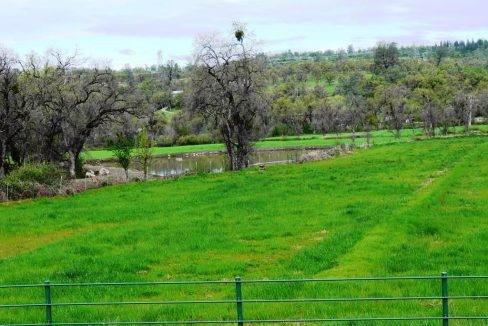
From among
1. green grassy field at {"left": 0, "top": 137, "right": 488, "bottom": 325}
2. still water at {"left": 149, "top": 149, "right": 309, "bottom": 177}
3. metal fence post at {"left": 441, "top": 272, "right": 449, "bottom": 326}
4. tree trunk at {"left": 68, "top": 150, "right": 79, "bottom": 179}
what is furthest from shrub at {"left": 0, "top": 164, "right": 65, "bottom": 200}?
still water at {"left": 149, "top": 149, "right": 309, "bottom": 177}

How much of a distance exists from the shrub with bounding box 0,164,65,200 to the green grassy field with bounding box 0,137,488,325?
3.19 metres

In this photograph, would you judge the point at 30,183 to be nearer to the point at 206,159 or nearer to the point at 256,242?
the point at 256,242

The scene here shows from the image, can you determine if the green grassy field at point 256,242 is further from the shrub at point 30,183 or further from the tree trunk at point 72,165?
the tree trunk at point 72,165

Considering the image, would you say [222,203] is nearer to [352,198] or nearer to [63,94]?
[352,198]

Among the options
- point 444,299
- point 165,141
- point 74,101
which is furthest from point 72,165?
point 165,141

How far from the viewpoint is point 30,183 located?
140ft

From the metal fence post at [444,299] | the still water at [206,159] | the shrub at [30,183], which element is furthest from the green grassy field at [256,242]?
the still water at [206,159]

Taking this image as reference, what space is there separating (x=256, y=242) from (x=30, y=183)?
24117mm

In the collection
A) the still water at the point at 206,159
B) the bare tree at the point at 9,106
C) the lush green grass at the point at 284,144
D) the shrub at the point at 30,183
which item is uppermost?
the bare tree at the point at 9,106

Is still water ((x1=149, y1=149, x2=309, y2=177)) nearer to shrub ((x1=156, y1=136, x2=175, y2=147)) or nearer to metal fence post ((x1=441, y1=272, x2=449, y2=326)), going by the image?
shrub ((x1=156, y1=136, x2=175, y2=147))

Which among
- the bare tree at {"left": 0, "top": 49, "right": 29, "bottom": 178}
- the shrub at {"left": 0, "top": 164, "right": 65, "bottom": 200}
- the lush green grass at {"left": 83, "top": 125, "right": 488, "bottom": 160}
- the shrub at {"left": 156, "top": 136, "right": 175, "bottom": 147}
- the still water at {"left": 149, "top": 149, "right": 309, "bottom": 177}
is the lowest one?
the still water at {"left": 149, "top": 149, "right": 309, "bottom": 177}

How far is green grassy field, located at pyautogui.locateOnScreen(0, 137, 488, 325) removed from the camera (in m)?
15.1

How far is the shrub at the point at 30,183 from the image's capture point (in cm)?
4166

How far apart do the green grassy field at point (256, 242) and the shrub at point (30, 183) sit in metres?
3.19
